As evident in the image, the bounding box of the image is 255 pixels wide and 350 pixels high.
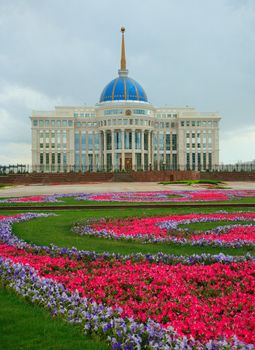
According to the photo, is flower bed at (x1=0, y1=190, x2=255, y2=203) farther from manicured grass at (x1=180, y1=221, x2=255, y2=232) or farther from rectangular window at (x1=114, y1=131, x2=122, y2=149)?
rectangular window at (x1=114, y1=131, x2=122, y2=149)

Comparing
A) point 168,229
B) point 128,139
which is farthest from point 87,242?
point 128,139

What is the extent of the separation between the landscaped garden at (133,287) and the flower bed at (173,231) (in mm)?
38

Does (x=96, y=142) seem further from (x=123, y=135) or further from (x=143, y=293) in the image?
(x=143, y=293)

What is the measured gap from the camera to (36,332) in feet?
15.2

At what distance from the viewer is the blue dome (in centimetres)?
9119

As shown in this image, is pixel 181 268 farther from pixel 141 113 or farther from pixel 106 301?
pixel 141 113

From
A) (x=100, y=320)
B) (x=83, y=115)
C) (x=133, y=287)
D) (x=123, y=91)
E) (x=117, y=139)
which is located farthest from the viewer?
(x=83, y=115)

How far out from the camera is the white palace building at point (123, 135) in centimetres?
8981

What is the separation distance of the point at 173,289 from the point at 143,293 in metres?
0.47

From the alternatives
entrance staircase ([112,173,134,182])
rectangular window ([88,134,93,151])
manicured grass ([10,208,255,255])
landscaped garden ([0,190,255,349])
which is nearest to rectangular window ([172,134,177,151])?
rectangular window ([88,134,93,151])

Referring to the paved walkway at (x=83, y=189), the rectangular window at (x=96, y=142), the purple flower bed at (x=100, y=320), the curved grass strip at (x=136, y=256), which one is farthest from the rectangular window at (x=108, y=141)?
the purple flower bed at (x=100, y=320)

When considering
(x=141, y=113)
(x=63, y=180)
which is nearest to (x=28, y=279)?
(x=63, y=180)

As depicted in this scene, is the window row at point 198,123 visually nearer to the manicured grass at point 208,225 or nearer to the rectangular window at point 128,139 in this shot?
the rectangular window at point 128,139

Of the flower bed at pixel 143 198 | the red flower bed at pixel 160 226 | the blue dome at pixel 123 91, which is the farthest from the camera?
the blue dome at pixel 123 91
